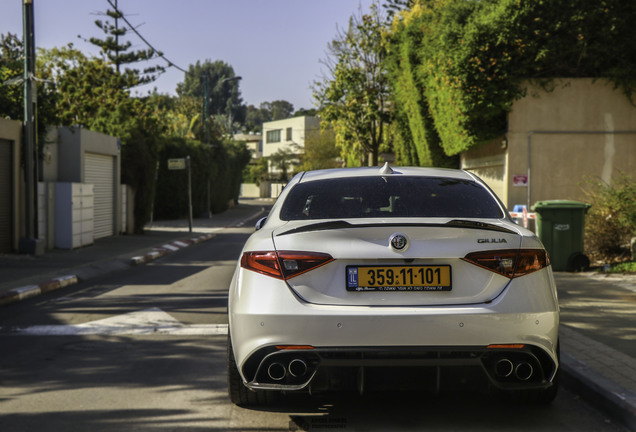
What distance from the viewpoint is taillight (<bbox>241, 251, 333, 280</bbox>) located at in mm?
4297

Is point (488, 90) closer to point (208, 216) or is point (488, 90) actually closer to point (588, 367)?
point (588, 367)

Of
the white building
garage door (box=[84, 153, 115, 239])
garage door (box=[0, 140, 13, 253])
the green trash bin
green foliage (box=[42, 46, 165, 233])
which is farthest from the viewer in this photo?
the white building

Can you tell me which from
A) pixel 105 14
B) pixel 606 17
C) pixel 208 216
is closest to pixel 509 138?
pixel 606 17

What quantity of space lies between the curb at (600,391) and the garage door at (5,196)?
14568mm

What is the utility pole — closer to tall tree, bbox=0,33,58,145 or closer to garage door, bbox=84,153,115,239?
tall tree, bbox=0,33,58,145

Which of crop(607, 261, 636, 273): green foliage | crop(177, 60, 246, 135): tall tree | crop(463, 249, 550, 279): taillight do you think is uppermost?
crop(177, 60, 246, 135): tall tree

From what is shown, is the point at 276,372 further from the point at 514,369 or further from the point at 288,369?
the point at 514,369

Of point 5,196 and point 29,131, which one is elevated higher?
point 29,131

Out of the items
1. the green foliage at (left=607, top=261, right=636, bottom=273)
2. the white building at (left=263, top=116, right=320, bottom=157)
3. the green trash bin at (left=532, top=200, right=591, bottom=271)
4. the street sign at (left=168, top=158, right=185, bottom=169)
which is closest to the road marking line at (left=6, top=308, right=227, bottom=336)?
the green trash bin at (left=532, top=200, right=591, bottom=271)

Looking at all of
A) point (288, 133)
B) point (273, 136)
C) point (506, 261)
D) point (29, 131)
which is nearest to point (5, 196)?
point (29, 131)

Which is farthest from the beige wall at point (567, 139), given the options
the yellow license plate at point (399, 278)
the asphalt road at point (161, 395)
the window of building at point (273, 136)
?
the window of building at point (273, 136)

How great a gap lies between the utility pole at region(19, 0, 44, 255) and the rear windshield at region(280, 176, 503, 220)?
13.5m

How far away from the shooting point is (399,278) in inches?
168

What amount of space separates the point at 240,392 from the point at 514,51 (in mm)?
17155
